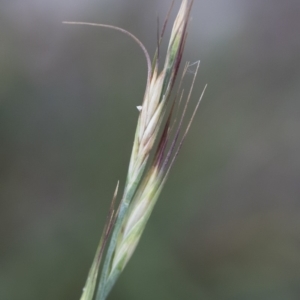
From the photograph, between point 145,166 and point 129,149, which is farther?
point 129,149

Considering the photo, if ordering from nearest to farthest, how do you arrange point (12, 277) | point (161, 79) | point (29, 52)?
point (161, 79) → point (12, 277) → point (29, 52)

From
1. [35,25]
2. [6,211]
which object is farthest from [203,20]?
[6,211]

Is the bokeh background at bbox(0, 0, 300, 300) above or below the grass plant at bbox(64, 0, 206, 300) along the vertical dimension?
below

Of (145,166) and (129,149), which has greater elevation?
(145,166)

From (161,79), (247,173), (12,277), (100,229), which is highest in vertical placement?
(161,79)

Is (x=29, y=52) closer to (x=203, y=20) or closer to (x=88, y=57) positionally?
(x=88, y=57)

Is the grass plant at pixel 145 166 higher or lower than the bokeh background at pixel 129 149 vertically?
higher

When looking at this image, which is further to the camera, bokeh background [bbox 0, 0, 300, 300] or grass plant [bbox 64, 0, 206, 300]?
bokeh background [bbox 0, 0, 300, 300]

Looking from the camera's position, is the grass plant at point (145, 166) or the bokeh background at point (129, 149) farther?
the bokeh background at point (129, 149)
